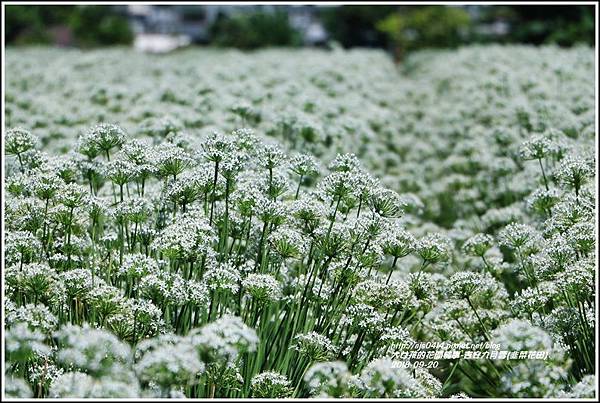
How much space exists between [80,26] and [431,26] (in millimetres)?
19445

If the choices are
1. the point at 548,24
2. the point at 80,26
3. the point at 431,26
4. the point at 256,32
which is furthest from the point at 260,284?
the point at 80,26

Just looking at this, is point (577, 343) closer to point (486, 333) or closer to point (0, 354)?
point (486, 333)

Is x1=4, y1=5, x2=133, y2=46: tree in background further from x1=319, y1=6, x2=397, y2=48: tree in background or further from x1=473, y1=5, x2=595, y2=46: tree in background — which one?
x1=473, y1=5, x2=595, y2=46: tree in background

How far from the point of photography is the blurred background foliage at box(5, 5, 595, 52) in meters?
28.6

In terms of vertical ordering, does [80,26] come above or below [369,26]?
below

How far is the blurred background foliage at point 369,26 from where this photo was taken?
28.6m

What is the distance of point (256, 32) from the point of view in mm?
32250

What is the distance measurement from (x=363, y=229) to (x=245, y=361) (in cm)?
104

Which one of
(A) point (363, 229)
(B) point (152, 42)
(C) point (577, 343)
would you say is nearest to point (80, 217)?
(A) point (363, 229)

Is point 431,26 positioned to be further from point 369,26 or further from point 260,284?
point 260,284

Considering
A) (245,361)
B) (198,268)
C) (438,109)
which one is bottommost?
(438,109)

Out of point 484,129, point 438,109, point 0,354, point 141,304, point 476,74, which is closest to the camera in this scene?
point 0,354

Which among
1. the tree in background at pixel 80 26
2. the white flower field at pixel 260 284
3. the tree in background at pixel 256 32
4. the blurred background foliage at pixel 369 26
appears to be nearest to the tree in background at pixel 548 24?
the blurred background foliage at pixel 369 26

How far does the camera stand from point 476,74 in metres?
15.0
